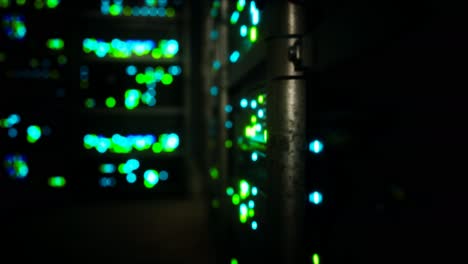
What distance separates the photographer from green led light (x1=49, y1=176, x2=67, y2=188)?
411 centimetres

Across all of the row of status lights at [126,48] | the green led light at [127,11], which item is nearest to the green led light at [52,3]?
the row of status lights at [126,48]

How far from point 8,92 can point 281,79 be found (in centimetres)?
388

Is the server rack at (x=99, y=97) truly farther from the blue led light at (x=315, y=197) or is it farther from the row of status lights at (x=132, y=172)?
the blue led light at (x=315, y=197)

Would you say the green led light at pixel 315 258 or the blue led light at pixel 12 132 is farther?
the blue led light at pixel 12 132

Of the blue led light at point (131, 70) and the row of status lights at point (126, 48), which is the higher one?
the row of status lights at point (126, 48)

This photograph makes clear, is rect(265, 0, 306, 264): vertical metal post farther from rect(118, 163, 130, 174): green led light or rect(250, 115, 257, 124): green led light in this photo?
rect(118, 163, 130, 174): green led light

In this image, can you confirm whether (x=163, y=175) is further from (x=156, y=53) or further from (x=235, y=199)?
(x=235, y=199)

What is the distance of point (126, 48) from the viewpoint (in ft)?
13.8

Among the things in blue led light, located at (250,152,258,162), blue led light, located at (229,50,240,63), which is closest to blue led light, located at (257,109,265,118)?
blue led light, located at (250,152,258,162)

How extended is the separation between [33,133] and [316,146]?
3.84 meters

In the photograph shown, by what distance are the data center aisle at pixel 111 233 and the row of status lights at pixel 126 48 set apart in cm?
157

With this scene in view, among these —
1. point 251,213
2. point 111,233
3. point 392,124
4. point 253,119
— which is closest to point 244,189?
point 251,213

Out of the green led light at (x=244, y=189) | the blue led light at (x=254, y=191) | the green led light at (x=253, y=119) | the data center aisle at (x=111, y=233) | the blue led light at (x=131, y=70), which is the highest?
the blue led light at (x=131, y=70)

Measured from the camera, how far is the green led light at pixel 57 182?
4.11 metres
